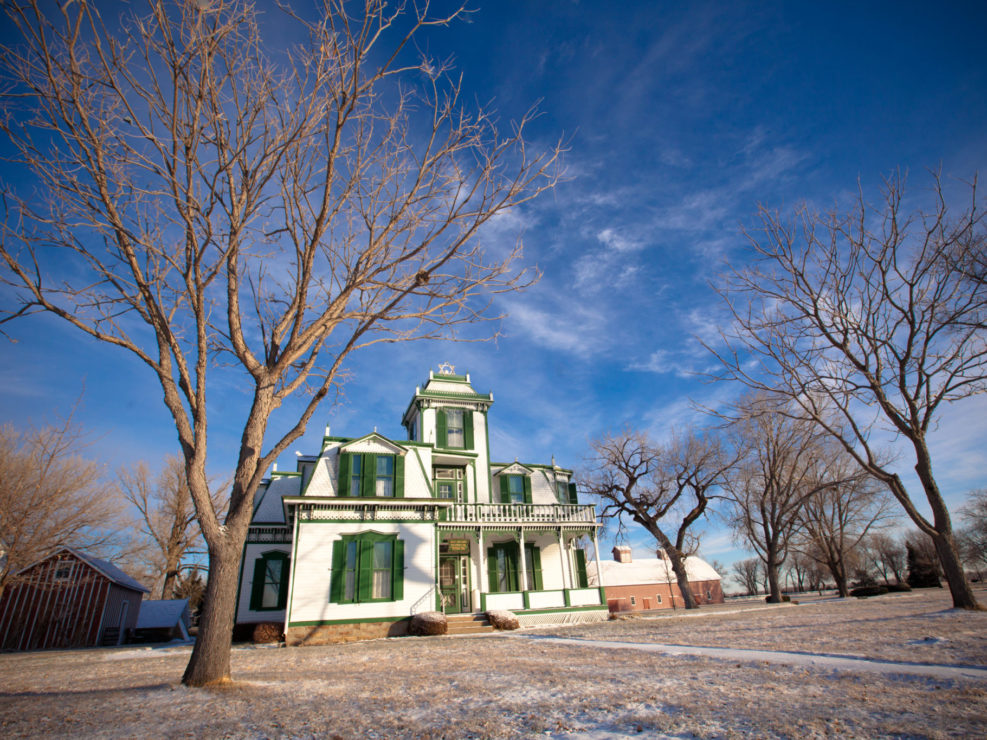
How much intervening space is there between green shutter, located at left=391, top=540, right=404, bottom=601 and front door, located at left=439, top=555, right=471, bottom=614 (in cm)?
322

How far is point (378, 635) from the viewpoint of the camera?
16688mm

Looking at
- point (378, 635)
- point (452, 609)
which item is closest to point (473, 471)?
point (452, 609)

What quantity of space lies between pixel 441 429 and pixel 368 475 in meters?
5.24

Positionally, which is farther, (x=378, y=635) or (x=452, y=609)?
(x=452, y=609)

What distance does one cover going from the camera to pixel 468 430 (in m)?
23.8

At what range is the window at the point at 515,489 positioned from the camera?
23859 millimetres

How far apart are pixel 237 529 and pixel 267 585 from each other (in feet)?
49.8

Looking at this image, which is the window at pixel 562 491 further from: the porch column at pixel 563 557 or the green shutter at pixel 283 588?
the green shutter at pixel 283 588

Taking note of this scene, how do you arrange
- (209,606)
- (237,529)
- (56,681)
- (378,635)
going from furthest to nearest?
(378,635) → (56,681) → (237,529) → (209,606)

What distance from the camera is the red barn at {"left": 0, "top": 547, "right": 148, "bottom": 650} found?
69.1ft

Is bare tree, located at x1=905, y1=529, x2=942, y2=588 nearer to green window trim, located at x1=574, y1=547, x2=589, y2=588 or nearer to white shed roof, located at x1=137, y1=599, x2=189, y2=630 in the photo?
green window trim, located at x1=574, y1=547, x2=589, y2=588

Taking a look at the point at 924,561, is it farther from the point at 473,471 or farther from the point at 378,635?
the point at 378,635

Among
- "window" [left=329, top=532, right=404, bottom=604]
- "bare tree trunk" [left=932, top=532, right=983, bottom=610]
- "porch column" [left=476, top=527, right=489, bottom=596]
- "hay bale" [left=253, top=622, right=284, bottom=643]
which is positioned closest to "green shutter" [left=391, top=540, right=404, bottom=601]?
"window" [left=329, top=532, right=404, bottom=604]

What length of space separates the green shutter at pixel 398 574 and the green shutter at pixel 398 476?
1.90m
